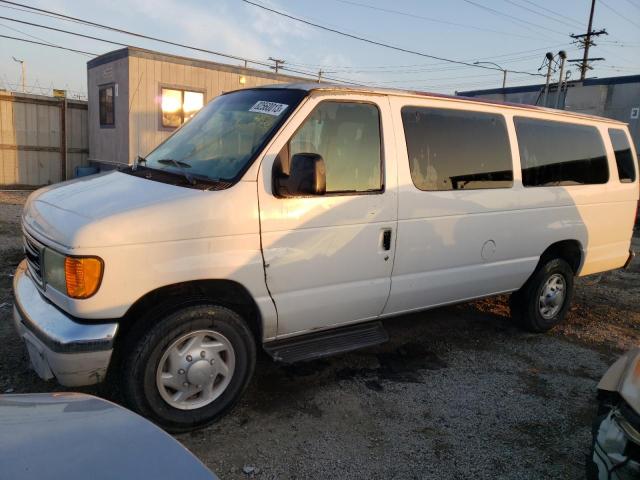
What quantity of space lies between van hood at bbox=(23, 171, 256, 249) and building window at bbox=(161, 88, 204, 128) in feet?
36.7

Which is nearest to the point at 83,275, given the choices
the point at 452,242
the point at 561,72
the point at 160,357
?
the point at 160,357

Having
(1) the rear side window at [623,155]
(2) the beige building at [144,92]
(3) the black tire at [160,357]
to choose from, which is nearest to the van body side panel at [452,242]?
(3) the black tire at [160,357]

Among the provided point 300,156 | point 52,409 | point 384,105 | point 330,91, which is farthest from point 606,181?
point 52,409

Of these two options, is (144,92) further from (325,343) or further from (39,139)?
(325,343)

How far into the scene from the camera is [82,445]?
1626 millimetres

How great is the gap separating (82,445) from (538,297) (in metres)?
4.56

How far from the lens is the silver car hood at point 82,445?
4.91ft

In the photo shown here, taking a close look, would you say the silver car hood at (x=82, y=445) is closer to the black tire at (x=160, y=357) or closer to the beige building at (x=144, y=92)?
the black tire at (x=160, y=357)

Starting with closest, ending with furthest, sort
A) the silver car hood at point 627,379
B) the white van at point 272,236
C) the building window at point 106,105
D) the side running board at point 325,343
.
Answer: the silver car hood at point 627,379 → the white van at point 272,236 → the side running board at point 325,343 → the building window at point 106,105

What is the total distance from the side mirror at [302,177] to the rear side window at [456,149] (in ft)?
3.26

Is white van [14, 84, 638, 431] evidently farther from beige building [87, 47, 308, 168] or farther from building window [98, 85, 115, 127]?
building window [98, 85, 115, 127]

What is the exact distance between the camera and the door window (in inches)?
138

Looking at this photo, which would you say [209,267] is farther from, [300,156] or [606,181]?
[606,181]

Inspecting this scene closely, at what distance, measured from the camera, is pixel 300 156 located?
3.15 meters
